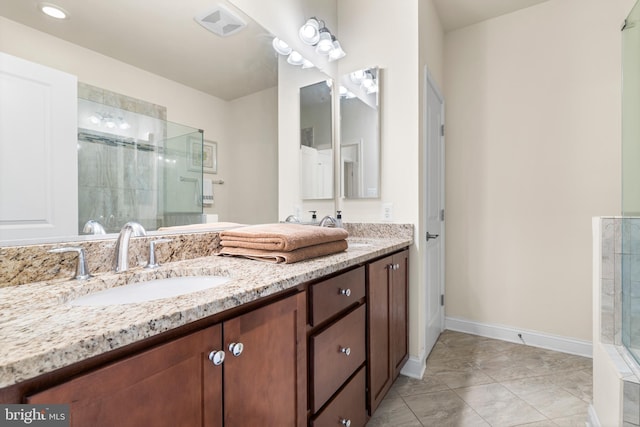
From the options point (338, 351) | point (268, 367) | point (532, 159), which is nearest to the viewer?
point (268, 367)

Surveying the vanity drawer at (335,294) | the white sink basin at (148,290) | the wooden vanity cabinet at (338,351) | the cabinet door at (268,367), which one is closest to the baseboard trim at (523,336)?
the wooden vanity cabinet at (338,351)

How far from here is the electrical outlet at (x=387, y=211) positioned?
205 centimetres

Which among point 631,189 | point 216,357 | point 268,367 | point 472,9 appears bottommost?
point 268,367

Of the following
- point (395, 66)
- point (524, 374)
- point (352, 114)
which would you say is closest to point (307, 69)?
point (352, 114)

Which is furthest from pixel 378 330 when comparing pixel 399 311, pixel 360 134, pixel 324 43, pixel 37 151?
pixel 324 43

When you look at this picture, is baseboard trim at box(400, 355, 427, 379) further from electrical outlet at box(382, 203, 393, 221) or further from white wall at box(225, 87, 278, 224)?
white wall at box(225, 87, 278, 224)

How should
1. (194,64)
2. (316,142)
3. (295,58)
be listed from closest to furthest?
1. (194,64)
2. (295,58)
3. (316,142)

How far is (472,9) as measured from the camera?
7.75ft

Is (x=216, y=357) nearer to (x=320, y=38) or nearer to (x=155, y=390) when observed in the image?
(x=155, y=390)

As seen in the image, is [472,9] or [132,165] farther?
[472,9]

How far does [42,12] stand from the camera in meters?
0.84

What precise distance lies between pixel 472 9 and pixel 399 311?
2.39 metres

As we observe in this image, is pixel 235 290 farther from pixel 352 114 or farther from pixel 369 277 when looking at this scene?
pixel 352 114

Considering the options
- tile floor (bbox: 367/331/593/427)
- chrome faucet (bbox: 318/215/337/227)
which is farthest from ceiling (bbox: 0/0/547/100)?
tile floor (bbox: 367/331/593/427)
